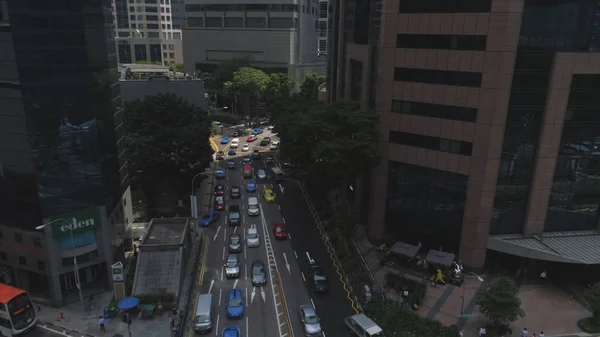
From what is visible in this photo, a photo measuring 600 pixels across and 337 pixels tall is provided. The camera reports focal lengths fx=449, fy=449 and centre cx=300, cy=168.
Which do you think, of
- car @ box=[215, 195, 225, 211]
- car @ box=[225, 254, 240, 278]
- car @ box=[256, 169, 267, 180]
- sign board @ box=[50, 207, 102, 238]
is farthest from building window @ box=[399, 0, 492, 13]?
car @ box=[256, 169, 267, 180]

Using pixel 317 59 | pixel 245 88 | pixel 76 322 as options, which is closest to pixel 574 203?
pixel 76 322

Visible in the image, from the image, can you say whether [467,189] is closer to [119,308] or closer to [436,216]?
[436,216]

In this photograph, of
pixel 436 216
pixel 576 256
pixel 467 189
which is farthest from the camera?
pixel 436 216

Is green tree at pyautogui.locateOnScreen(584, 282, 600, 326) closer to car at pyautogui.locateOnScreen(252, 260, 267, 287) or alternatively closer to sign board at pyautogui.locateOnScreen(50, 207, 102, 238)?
car at pyautogui.locateOnScreen(252, 260, 267, 287)

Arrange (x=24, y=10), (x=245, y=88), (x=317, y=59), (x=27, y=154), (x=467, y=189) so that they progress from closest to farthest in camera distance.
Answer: (x=24, y=10) → (x=27, y=154) → (x=467, y=189) → (x=245, y=88) → (x=317, y=59)

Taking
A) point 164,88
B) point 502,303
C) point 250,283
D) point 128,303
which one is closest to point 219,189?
point 164,88

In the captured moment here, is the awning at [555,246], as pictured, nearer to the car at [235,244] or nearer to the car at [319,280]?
A: the car at [319,280]

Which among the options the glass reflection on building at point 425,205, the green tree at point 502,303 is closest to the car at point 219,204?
the glass reflection on building at point 425,205
